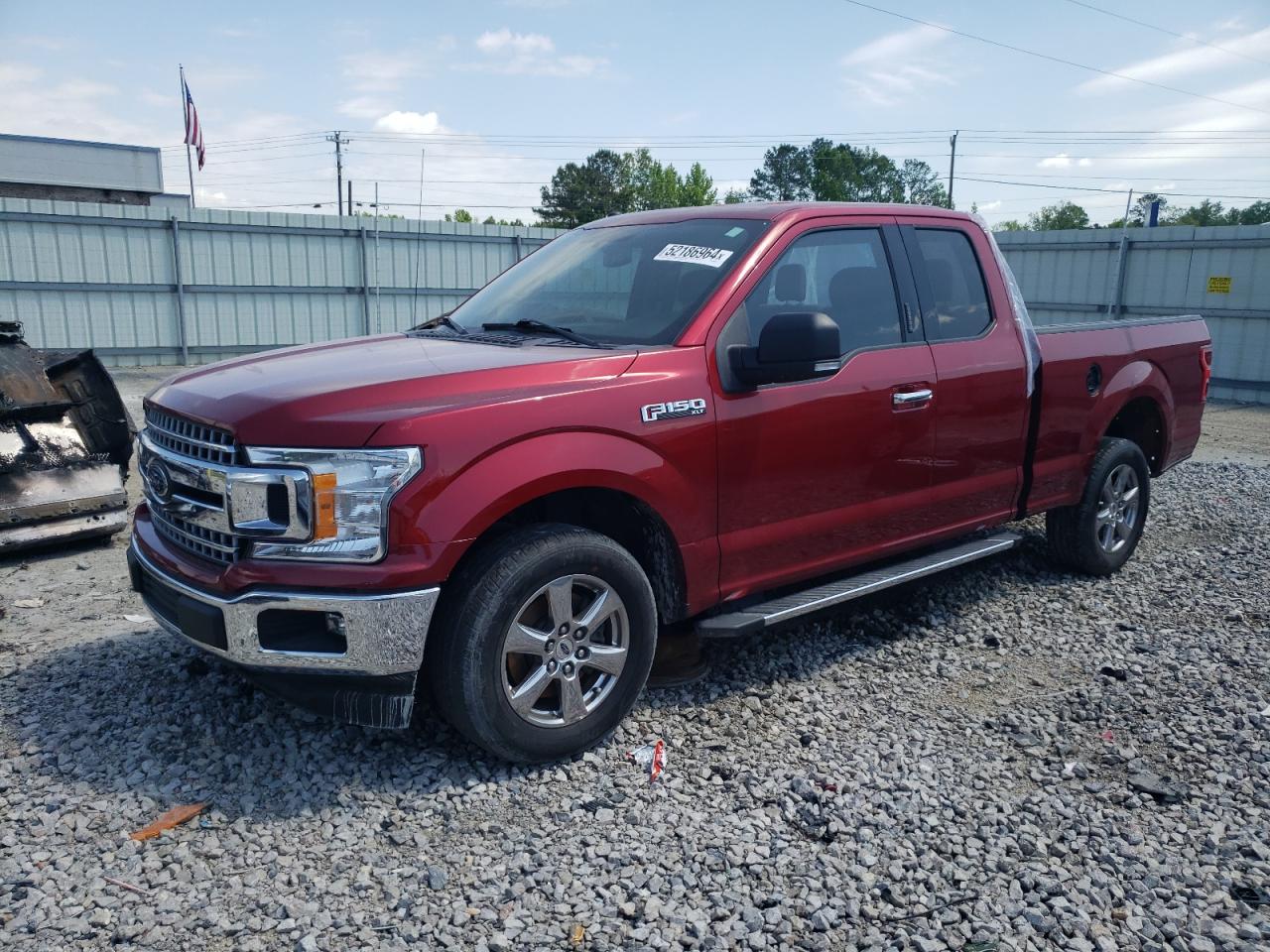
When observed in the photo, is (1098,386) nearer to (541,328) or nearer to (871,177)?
(541,328)

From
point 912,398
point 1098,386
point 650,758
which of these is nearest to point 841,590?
point 912,398

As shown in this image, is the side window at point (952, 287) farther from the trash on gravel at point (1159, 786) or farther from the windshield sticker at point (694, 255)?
the trash on gravel at point (1159, 786)

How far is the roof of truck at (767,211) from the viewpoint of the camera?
14.0 feet

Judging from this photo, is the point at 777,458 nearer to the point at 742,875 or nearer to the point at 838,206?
the point at 838,206

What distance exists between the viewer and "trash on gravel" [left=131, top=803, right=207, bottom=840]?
120 inches

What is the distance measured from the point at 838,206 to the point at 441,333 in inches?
71.7

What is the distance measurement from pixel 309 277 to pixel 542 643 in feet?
56.9

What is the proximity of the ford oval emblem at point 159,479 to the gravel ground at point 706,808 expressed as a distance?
859 millimetres

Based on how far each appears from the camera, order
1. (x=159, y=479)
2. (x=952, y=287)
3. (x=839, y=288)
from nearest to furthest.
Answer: (x=159, y=479) → (x=839, y=288) → (x=952, y=287)

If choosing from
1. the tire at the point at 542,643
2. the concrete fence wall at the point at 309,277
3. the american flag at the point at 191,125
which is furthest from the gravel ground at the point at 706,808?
the american flag at the point at 191,125

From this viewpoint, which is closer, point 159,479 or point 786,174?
point 159,479

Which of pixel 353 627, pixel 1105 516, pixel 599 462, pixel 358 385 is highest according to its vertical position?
pixel 358 385

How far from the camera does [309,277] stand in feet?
62.8

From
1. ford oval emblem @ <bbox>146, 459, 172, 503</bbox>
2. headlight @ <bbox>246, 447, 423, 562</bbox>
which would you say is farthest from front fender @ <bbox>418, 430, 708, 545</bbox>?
ford oval emblem @ <bbox>146, 459, 172, 503</bbox>
